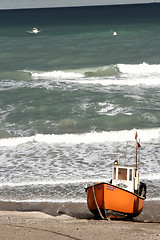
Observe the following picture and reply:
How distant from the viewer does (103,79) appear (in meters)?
40.3

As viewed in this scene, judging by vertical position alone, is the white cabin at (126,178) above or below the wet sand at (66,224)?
above

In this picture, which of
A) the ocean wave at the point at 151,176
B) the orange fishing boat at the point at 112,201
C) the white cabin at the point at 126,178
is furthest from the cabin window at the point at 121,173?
the ocean wave at the point at 151,176

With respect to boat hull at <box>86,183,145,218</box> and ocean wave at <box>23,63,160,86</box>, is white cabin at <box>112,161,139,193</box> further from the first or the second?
ocean wave at <box>23,63,160,86</box>

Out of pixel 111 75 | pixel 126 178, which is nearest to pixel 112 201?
pixel 126 178

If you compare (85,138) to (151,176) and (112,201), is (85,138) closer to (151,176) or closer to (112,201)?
(151,176)

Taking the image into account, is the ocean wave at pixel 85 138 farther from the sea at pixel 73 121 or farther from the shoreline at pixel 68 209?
the shoreline at pixel 68 209

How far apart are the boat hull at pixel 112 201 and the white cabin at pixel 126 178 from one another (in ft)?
2.62

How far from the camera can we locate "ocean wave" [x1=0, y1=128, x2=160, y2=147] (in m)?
23.8

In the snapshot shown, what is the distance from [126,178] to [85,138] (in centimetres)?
932

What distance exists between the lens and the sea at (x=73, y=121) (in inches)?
732

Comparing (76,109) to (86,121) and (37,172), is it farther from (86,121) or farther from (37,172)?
(37,172)

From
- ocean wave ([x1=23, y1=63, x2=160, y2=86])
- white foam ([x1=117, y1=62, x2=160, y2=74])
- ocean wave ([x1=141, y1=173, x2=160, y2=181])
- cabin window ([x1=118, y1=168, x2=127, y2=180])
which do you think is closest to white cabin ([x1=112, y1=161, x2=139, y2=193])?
cabin window ([x1=118, y1=168, x2=127, y2=180])

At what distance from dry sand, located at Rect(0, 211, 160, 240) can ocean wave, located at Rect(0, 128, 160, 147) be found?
33.0 ft

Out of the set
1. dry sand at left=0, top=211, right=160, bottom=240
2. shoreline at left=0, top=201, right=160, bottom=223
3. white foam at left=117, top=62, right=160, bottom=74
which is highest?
white foam at left=117, top=62, right=160, bottom=74
